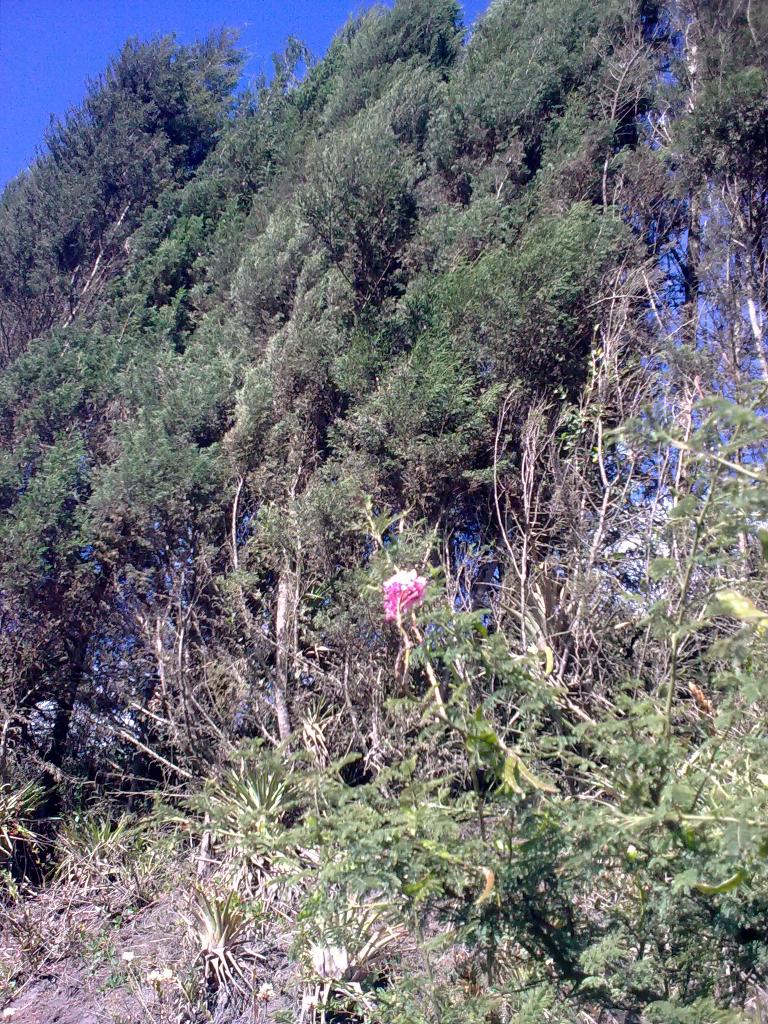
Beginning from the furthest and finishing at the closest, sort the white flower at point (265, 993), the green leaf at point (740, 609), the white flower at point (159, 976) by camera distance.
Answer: the white flower at point (159, 976), the white flower at point (265, 993), the green leaf at point (740, 609)

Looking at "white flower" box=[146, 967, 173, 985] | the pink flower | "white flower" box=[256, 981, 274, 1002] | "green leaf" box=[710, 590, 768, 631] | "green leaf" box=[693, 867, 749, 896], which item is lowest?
"white flower" box=[146, 967, 173, 985]

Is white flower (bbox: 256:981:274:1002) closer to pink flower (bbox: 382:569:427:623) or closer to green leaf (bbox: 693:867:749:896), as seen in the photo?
pink flower (bbox: 382:569:427:623)

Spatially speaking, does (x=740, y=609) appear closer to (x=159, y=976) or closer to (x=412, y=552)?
(x=412, y=552)

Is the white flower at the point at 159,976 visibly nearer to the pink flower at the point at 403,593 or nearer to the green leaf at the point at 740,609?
the pink flower at the point at 403,593

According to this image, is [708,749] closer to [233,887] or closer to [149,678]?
[233,887]

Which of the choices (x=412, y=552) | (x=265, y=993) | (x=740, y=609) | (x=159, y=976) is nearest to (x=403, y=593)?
(x=412, y=552)

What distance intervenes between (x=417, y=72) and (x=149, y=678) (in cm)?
703

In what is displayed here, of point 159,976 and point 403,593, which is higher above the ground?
point 403,593

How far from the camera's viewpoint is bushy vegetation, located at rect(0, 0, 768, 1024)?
195cm

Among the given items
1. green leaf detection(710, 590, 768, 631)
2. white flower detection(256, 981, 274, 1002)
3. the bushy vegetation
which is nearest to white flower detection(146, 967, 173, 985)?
the bushy vegetation

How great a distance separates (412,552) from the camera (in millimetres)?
2717

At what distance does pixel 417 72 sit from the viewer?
859 cm

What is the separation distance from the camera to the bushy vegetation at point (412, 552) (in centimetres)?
195

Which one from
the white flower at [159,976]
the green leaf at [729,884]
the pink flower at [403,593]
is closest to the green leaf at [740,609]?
the green leaf at [729,884]
